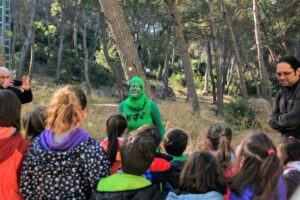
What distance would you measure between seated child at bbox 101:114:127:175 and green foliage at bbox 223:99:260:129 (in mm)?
9202

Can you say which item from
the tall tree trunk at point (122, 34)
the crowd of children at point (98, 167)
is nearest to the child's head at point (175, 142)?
the crowd of children at point (98, 167)

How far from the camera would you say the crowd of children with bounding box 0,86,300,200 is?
2.78 metres

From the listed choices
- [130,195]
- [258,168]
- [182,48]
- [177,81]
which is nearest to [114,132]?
[130,195]

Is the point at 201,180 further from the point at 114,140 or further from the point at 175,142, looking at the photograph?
the point at 114,140

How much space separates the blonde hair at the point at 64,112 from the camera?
9.63ft

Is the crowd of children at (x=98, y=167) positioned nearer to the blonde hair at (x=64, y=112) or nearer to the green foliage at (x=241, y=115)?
the blonde hair at (x=64, y=112)

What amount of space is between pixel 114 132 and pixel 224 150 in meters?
1.00

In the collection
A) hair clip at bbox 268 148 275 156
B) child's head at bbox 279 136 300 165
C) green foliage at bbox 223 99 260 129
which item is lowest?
green foliage at bbox 223 99 260 129

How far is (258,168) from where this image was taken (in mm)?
2854

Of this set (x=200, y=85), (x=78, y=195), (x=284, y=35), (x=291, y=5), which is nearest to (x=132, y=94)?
(x=78, y=195)

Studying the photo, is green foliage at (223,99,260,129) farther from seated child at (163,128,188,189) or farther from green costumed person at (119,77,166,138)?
seated child at (163,128,188,189)

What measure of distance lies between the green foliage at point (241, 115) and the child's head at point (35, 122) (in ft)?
31.5

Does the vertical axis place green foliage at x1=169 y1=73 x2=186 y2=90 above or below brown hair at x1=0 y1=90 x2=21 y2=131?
below

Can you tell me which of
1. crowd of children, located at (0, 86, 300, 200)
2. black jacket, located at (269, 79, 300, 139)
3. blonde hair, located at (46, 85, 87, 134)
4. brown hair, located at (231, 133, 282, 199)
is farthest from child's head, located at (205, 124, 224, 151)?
blonde hair, located at (46, 85, 87, 134)
